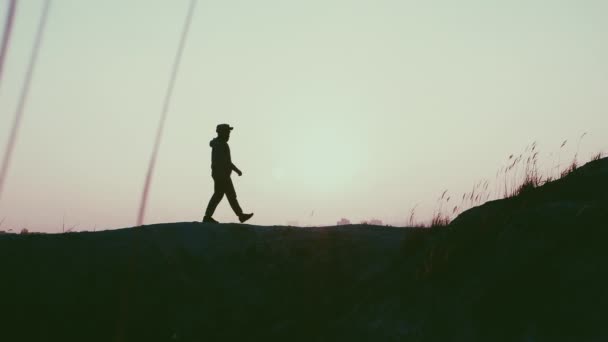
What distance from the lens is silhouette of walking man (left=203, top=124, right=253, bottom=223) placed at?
10570 millimetres

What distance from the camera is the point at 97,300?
272 inches

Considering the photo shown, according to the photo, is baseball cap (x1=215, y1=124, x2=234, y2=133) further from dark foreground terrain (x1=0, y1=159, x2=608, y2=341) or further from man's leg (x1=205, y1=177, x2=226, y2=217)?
dark foreground terrain (x1=0, y1=159, x2=608, y2=341)

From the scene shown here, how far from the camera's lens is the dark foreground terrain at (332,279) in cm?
459

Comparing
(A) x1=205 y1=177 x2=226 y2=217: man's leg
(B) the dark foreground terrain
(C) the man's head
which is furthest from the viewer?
(C) the man's head

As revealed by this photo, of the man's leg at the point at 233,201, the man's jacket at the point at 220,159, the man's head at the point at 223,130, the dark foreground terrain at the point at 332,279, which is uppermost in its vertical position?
the man's head at the point at 223,130

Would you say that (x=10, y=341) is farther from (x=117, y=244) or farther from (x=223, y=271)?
(x=223, y=271)

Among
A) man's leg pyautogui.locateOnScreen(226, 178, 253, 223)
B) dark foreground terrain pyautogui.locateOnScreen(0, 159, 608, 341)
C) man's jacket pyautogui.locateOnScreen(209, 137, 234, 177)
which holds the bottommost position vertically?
dark foreground terrain pyautogui.locateOnScreen(0, 159, 608, 341)

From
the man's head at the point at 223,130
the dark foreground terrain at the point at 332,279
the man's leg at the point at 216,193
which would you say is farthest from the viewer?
the man's head at the point at 223,130

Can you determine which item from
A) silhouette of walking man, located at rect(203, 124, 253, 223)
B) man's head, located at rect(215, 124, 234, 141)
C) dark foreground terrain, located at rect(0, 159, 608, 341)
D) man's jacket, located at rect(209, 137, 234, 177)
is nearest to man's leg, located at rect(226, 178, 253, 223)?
silhouette of walking man, located at rect(203, 124, 253, 223)

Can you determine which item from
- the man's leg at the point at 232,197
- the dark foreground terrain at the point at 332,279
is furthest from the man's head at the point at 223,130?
the dark foreground terrain at the point at 332,279

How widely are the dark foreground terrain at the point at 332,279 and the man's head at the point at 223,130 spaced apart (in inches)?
97.5

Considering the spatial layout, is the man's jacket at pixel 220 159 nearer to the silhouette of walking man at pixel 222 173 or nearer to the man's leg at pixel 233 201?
the silhouette of walking man at pixel 222 173

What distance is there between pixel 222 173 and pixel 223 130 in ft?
2.54

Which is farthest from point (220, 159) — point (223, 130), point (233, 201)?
point (233, 201)
